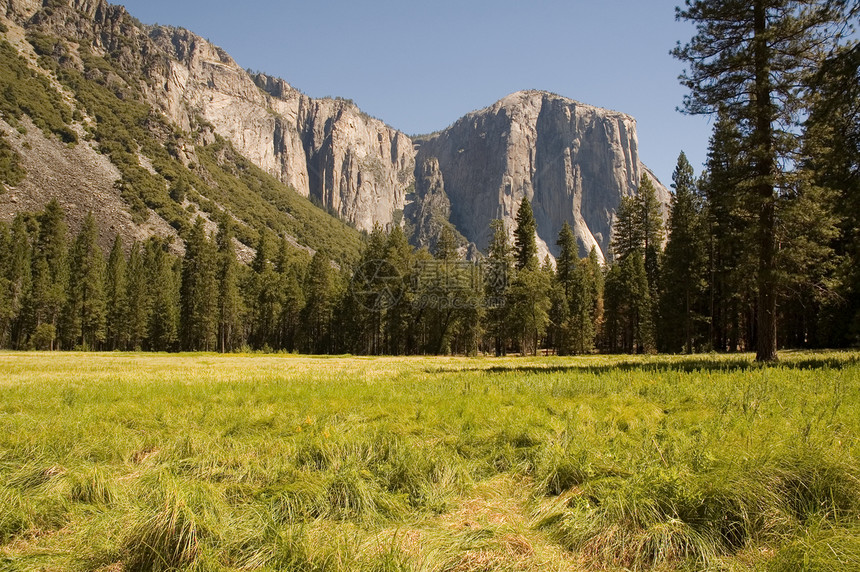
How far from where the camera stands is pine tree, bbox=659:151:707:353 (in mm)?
35531

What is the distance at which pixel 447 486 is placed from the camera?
4.35 m

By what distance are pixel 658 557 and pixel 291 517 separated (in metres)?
2.70

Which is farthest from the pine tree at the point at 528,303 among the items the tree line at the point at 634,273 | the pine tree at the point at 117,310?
the pine tree at the point at 117,310

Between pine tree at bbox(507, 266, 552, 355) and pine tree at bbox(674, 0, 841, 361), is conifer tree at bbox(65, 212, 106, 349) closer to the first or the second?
pine tree at bbox(507, 266, 552, 355)

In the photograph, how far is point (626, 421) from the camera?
5.97 metres

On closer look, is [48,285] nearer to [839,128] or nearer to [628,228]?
[628,228]

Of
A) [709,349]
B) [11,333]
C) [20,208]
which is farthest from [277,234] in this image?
[709,349]

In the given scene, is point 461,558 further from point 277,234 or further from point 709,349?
point 277,234

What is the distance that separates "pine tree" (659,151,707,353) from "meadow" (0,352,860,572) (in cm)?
3184

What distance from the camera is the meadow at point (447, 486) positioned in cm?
303

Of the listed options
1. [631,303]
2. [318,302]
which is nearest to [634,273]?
[631,303]

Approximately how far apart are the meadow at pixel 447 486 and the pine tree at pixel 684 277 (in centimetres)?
3184

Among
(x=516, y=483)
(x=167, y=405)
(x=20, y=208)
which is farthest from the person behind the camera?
(x=20, y=208)

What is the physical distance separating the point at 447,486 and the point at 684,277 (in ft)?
124
